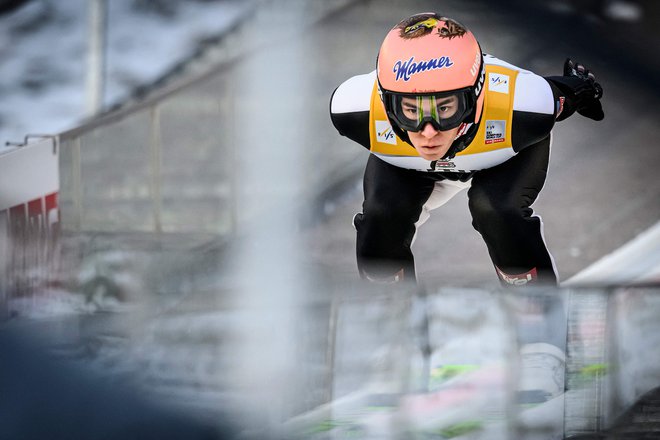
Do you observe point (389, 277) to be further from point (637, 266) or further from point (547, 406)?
point (637, 266)

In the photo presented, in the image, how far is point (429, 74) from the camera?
6.28 feet

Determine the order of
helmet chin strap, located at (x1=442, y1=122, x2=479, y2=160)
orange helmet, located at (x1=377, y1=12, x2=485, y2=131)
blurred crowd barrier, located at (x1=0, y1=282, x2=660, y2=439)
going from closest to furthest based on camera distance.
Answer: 1. blurred crowd barrier, located at (x1=0, y1=282, x2=660, y2=439)
2. orange helmet, located at (x1=377, y1=12, x2=485, y2=131)
3. helmet chin strap, located at (x1=442, y1=122, x2=479, y2=160)

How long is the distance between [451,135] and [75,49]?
68.7 inches

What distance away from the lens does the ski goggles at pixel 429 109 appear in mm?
1933

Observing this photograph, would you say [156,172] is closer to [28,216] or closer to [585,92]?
[28,216]

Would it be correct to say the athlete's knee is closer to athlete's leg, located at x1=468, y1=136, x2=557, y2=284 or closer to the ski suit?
the ski suit

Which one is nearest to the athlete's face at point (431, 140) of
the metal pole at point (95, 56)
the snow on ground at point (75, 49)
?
the snow on ground at point (75, 49)

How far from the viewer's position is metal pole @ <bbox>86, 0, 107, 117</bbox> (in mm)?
3225

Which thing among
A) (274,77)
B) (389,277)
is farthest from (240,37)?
(389,277)

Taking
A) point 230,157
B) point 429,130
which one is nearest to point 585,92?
point 429,130

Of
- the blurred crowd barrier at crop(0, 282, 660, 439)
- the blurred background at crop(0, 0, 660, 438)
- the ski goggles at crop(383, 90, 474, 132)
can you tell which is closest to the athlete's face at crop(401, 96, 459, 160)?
the ski goggles at crop(383, 90, 474, 132)

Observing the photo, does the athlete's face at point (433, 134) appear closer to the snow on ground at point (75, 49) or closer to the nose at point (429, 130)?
the nose at point (429, 130)

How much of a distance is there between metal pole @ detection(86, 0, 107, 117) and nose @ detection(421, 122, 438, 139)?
5.36 feet

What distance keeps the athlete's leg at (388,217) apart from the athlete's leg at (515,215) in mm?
Result: 153
